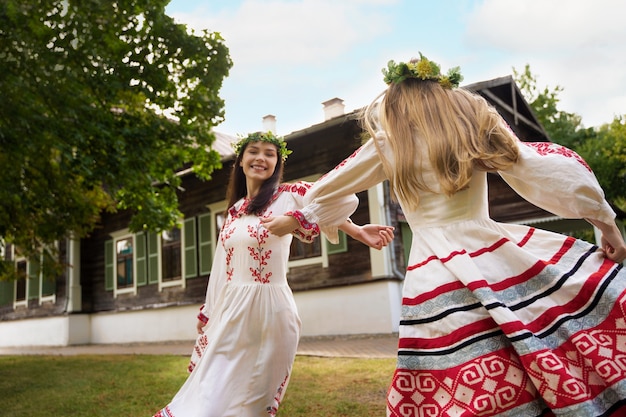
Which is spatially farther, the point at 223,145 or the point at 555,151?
the point at 223,145

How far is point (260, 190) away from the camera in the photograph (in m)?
3.08

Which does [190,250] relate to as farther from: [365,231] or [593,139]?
[593,139]

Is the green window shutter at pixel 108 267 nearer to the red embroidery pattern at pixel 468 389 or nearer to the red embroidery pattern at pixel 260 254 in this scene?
the red embroidery pattern at pixel 260 254

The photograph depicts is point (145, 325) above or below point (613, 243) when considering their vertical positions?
below

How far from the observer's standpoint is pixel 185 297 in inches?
563

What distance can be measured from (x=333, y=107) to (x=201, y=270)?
547 cm

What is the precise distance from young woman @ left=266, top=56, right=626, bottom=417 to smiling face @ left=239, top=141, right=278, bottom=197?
1019 millimetres

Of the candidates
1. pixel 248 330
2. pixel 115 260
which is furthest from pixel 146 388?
pixel 115 260

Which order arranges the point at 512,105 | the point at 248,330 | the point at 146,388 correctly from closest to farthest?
the point at 248,330, the point at 146,388, the point at 512,105

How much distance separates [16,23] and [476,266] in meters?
7.57

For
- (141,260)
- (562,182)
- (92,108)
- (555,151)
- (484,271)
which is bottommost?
(484,271)

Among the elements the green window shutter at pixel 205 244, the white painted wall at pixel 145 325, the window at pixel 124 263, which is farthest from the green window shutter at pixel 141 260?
the green window shutter at pixel 205 244

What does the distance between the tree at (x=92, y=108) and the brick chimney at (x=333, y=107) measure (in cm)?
539

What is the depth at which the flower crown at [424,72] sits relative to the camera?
212 cm
